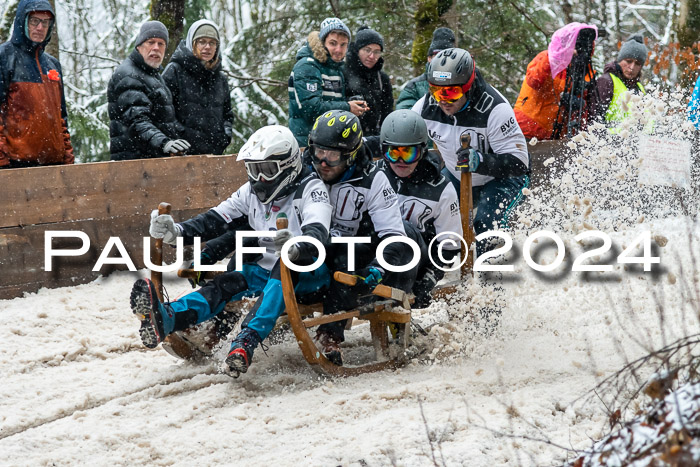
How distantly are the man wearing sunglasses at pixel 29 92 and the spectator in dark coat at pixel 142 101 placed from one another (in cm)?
54

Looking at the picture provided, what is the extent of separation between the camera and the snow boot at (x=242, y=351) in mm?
4777

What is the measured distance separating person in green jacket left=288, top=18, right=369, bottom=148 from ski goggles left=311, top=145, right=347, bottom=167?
2409mm

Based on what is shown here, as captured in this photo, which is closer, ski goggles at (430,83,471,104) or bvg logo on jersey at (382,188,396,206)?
bvg logo on jersey at (382,188,396,206)

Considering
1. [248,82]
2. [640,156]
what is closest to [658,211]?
[640,156]

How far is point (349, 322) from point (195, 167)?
2974 mm

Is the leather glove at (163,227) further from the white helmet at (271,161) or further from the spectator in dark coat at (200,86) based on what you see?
the spectator in dark coat at (200,86)

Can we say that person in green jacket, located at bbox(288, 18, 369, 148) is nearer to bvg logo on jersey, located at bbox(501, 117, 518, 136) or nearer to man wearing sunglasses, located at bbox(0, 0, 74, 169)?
bvg logo on jersey, located at bbox(501, 117, 518, 136)

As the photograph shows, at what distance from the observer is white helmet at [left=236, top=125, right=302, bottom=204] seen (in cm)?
523

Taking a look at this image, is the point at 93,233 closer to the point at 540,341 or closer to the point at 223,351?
the point at 223,351

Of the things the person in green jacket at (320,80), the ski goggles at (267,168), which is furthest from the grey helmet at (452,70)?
the person in green jacket at (320,80)

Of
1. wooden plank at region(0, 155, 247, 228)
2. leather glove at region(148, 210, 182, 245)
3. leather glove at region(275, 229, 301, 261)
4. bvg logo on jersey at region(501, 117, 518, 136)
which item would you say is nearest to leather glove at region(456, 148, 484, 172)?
bvg logo on jersey at region(501, 117, 518, 136)

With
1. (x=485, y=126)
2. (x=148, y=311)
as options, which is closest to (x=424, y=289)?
(x=485, y=126)

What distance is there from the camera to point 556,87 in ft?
26.7

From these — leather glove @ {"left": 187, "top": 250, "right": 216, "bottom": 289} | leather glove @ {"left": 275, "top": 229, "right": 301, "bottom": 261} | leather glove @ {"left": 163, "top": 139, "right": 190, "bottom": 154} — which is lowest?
leather glove @ {"left": 187, "top": 250, "right": 216, "bottom": 289}
